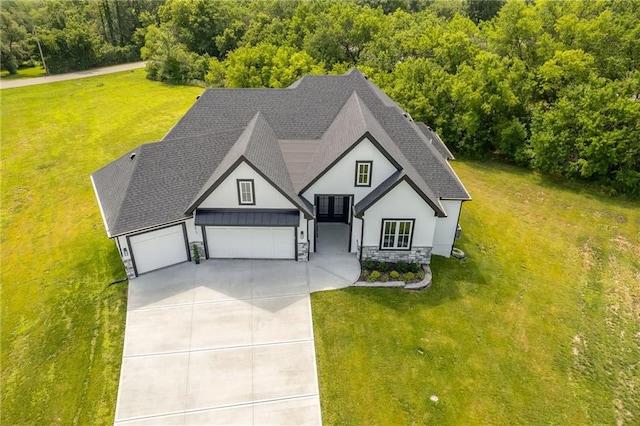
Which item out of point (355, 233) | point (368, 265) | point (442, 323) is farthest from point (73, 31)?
point (442, 323)

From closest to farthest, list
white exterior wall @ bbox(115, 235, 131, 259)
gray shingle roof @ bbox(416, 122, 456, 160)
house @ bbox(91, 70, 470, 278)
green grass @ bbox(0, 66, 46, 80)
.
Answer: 1. white exterior wall @ bbox(115, 235, 131, 259)
2. house @ bbox(91, 70, 470, 278)
3. gray shingle roof @ bbox(416, 122, 456, 160)
4. green grass @ bbox(0, 66, 46, 80)

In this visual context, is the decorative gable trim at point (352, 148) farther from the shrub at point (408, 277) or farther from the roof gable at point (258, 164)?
the shrub at point (408, 277)

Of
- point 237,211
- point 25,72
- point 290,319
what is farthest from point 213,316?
point 25,72

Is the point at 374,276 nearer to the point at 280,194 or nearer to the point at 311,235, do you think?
the point at 311,235

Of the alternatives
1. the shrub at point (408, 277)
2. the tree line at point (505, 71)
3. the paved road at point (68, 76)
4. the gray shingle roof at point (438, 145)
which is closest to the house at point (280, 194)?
the shrub at point (408, 277)

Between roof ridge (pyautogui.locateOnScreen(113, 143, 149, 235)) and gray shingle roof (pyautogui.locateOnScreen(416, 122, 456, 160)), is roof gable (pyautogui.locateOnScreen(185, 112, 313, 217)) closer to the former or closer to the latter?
roof ridge (pyautogui.locateOnScreen(113, 143, 149, 235))

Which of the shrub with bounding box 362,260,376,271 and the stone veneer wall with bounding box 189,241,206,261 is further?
the shrub with bounding box 362,260,376,271

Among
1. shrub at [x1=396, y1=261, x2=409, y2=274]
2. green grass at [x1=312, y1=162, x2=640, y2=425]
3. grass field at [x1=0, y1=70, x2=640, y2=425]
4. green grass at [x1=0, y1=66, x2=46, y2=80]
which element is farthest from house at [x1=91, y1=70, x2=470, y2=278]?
green grass at [x1=0, y1=66, x2=46, y2=80]

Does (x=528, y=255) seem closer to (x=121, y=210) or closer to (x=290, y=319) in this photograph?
(x=290, y=319)
